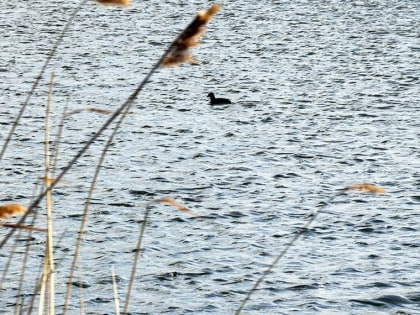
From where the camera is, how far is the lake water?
12625mm

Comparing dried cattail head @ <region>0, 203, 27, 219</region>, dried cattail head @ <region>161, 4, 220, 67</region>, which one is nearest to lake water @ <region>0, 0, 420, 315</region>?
dried cattail head @ <region>0, 203, 27, 219</region>

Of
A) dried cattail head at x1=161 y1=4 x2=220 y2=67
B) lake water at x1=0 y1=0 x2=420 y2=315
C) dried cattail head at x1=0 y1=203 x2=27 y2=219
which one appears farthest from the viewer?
lake water at x1=0 y1=0 x2=420 y2=315

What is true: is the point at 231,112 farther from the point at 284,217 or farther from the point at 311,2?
the point at 311,2

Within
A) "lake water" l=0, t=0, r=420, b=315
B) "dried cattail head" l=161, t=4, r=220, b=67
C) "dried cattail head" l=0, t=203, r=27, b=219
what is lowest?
"lake water" l=0, t=0, r=420, b=315

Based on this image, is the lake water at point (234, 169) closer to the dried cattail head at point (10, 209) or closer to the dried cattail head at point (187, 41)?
the dried cattail head at point (10, 209)

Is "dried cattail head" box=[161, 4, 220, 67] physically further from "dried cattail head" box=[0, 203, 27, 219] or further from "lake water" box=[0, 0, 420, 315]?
"lake water" box=[0, 0, 420, 315]

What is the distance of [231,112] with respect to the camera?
2578cm

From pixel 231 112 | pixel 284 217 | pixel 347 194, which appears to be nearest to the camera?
pixel 284 217

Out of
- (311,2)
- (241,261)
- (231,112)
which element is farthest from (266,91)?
(311,2)

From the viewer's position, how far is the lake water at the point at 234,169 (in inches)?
497

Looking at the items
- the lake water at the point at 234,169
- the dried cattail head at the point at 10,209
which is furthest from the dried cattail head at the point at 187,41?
the lake water at the point at 234,169

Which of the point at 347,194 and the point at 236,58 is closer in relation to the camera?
the point at 347,194

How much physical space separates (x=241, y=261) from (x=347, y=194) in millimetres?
4031

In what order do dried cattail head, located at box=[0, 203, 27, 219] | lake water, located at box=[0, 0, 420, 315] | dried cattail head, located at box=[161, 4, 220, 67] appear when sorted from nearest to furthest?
dried cattail head, located at box=[161, 4, 220, 67] < dried cattail head, located at box=[0, 203, 27, 219] < lake water, located at box=[0, 0, 420, 315]
